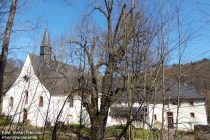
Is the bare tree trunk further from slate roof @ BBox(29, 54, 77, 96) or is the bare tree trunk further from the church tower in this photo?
the church tower

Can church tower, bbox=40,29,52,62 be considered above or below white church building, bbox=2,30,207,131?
above

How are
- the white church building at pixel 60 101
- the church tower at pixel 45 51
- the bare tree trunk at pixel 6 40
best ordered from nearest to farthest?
the white church building at pixel 60 101 < the bare tree trunk at pixel 6 40 < the church tower at pixel 45 51

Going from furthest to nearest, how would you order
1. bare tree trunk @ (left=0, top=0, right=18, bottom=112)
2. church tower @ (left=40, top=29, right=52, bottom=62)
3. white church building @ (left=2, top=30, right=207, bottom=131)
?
church tower @ (left=40, top=29, right=52, bottom=62)
bare tree trunk @ (left=0, top=0, right=18, bottom=112)
white church building @ (left=2, top=30, right=207, bottom=131)

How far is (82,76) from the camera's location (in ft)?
36.7

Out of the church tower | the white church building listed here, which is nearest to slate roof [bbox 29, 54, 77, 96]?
the white church building

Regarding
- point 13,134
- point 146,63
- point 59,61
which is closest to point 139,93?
point 146,63

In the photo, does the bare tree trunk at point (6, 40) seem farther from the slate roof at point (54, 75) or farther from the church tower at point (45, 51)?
the church tower at point (45, 51)

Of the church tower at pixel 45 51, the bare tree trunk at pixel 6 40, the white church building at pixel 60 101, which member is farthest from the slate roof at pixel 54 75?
the bare tree trunk at pixel 6 40

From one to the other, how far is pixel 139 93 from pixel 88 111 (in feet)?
31.4

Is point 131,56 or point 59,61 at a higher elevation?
point 59,61

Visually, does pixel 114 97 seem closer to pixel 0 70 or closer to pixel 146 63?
pixel 146 63

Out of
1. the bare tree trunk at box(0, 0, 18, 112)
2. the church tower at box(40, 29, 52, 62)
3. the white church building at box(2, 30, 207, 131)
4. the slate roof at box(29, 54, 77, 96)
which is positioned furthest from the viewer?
the church tower at box(40, 29, 52, 62)

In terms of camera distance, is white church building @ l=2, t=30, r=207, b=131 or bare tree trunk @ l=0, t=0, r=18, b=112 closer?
white church building @ l=2, t=30, r=207, b=131

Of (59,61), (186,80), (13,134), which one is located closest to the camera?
(186,80)
